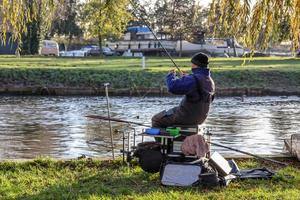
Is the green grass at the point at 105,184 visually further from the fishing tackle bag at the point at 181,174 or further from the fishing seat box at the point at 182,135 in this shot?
the fishing seat box at the point at 182,135

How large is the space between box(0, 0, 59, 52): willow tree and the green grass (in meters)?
1.54

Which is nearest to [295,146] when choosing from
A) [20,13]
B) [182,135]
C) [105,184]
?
[182,135]

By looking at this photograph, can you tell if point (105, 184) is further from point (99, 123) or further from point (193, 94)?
point (99, 123)

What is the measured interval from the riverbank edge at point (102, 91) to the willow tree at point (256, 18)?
20.7 meters

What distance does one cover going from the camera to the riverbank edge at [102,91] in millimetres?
27281

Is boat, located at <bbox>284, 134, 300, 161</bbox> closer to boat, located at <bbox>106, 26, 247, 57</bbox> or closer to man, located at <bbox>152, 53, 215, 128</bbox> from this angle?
man, located at <bbox>152, 53, 215, 128</bbox>

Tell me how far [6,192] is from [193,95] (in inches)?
92.9

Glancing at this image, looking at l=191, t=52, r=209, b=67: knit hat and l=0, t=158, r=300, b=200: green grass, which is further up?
l=191, t=52, r=209, b=67: knit hat

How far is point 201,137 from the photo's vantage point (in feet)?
22.8

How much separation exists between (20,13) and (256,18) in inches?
94.1

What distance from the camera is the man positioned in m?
7.12

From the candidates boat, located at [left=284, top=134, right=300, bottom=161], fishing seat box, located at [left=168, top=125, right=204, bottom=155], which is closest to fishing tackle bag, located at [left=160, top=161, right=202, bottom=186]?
fishing seat box, located at [left=168, top=125, right=204, bottom=155]

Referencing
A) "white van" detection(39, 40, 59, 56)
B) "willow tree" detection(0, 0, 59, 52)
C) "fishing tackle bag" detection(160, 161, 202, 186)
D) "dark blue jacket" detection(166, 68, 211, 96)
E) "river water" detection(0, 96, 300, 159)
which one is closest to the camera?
"willow tree" detection(0, 0, 59, 52)

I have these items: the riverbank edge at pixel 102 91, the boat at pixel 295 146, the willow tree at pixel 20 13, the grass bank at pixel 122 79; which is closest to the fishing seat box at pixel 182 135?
the boat at pixel 295 146
